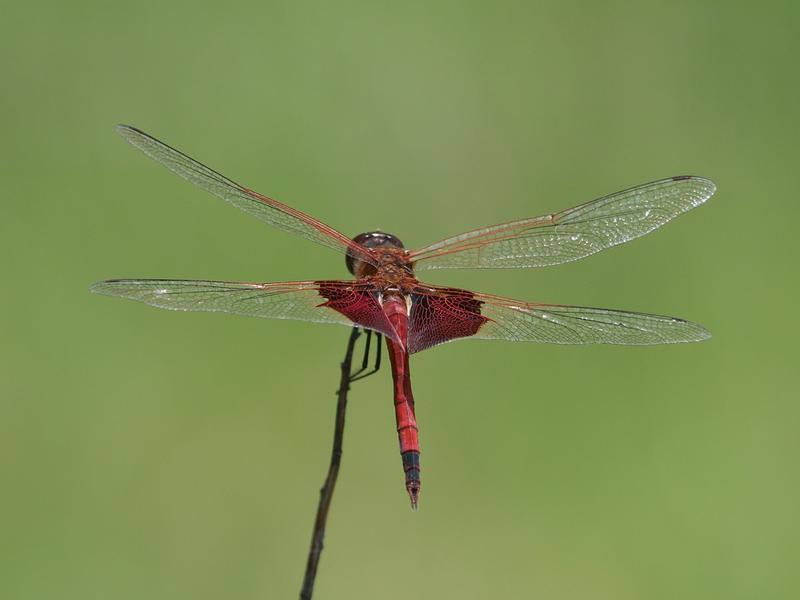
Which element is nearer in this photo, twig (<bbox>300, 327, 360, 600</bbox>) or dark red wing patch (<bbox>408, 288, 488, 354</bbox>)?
twig (<bbox>300, 327, 360, 600</bbox>)

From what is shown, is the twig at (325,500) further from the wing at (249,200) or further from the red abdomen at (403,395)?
the wing at (249,200)

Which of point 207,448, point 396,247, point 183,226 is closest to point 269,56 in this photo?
point 183,226

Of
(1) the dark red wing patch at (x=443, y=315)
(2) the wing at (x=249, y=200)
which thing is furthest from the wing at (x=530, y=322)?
(2) the wing at (x=249, y=200)

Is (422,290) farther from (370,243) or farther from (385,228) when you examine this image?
(385,228)

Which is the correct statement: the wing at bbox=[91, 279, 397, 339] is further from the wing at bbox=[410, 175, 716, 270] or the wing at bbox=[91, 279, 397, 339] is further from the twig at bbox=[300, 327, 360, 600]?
the wing at bbox=[410, 175, 716, 270]

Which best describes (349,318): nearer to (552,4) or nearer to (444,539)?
(444,539)

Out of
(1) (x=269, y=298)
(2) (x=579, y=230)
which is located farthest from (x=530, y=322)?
(1) (x=269, y=298)

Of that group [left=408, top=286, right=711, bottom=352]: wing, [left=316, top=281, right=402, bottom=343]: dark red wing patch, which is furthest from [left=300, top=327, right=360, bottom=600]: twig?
[left=408, top=286, right=711, bottom=352]: wing

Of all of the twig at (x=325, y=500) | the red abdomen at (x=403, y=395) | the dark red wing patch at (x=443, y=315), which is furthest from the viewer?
the dark red wing patch at (x=443, y=315)
